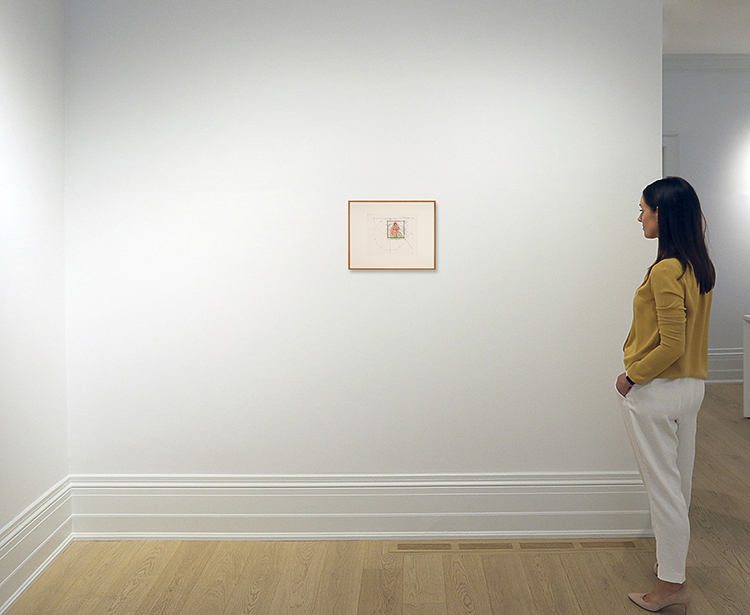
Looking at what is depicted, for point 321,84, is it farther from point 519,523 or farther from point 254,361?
point 519,523

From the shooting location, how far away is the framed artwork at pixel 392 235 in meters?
2.86

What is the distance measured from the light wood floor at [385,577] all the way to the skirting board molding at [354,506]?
2.9 inches

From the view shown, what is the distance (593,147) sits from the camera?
2.85m

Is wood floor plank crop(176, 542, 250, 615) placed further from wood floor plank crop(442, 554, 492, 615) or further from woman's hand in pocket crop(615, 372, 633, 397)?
woman's hand in pocket crop(615, 372, 633, 397)

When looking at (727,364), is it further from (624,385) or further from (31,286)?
(31,286)

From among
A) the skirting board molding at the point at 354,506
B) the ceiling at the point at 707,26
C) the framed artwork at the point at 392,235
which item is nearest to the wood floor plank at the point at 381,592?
the skirting board molding at the point at 354,506

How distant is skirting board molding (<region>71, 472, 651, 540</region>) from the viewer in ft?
9.54

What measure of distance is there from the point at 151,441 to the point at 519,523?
1.85 meters

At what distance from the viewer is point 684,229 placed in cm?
220

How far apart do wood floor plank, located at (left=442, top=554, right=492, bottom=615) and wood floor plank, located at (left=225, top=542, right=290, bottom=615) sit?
0.73 meters

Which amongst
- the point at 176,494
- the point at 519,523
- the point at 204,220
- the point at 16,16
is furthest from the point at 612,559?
the point at 16,16

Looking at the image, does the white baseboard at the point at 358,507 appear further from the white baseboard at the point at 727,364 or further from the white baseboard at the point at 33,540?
the white baseboard at the point at 727,364

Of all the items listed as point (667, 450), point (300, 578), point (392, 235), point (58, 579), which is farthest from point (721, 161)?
point (58, 579)

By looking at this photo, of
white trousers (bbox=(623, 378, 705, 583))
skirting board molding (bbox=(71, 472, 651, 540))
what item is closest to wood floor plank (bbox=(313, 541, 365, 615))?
skirting board molding (bbox=(71, 472, 651, 540))
